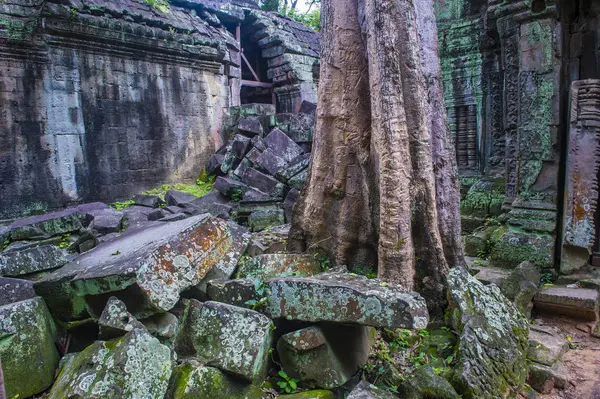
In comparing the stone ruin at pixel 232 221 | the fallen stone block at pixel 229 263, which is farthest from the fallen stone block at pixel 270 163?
the fallen stone block at pixel 229 263

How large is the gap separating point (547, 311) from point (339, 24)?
3.04 meters

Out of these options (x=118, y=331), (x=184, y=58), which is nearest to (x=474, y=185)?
(x=118, y=331)

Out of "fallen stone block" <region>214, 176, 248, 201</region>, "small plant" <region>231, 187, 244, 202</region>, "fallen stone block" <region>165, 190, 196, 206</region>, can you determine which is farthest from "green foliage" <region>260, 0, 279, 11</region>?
"fallen stone block" <region>165, 190, 196, 206</region>

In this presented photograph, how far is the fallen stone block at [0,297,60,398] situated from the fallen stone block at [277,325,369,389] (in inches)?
50.8

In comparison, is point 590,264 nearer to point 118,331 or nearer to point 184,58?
point 118,331

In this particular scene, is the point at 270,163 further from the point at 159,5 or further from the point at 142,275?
the point at 142,275

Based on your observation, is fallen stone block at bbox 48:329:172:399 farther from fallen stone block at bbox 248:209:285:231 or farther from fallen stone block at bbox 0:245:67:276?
fallen stone block at bbox 248:209:285:231

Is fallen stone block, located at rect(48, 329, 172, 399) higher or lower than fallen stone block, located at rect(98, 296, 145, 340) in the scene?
lower

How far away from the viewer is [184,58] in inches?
361

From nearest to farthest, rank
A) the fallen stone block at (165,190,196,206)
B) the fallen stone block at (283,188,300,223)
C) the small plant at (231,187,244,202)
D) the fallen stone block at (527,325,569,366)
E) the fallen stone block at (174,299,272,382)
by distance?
the fallen stone block at (174,299,272,382) < the fallen stone block at (527,325,569,366) < the fallen stone block at (283,188,300,223) < the fallen stone block at (165,190,196,206) < the small plant at (231,187,244,202)

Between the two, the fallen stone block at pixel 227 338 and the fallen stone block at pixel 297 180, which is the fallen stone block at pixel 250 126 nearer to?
the fallen stone block at pixel 297 180

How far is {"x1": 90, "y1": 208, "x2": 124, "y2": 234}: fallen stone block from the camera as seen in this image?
19.6 ft

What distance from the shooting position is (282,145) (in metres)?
8.58

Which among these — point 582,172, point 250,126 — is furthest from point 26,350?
point 250,126
